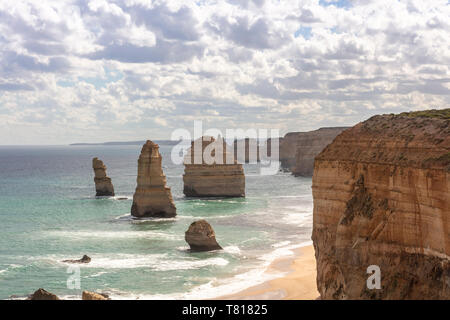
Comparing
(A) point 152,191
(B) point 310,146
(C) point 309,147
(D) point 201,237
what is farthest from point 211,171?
(C) point 309,147

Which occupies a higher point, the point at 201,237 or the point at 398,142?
the point at 398,142

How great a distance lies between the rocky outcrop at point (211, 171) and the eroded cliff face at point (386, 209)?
55.3 m

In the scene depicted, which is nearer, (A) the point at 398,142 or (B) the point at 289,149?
(A) the point at 398,142

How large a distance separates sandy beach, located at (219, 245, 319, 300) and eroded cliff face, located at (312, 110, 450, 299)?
276 inches

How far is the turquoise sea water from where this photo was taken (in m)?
34.4

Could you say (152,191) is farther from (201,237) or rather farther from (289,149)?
(289,149)

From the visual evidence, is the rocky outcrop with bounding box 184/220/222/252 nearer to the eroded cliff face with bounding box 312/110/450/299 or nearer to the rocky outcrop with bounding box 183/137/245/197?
the eroded cliff face with bounding box 312/110/450/299

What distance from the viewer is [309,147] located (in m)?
135

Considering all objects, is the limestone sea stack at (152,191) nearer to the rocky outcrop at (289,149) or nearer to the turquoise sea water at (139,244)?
the turquoise sea water at (139,244)

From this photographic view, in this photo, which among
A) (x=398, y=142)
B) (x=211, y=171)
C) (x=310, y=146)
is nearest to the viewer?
(x=398, y=142)

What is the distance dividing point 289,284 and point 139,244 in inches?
683
